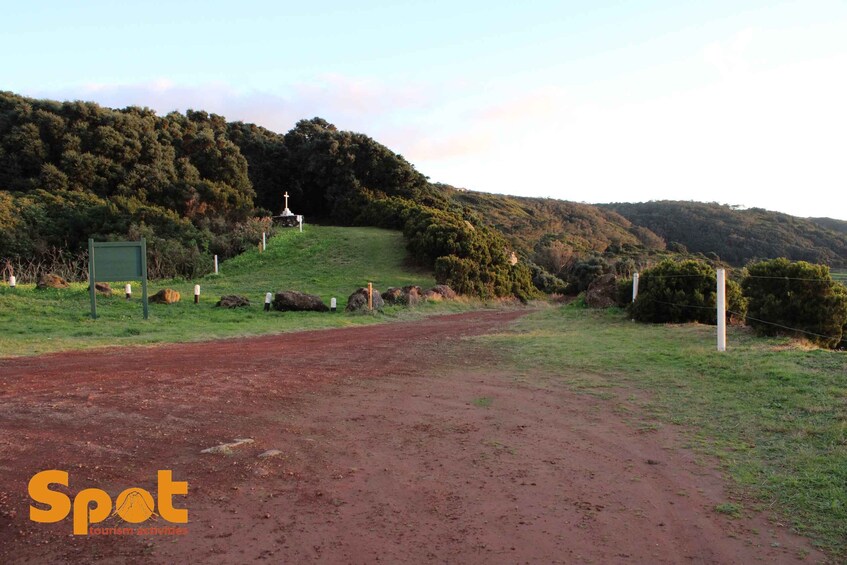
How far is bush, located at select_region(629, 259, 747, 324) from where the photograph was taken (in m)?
14.4

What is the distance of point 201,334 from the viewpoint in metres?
13.5

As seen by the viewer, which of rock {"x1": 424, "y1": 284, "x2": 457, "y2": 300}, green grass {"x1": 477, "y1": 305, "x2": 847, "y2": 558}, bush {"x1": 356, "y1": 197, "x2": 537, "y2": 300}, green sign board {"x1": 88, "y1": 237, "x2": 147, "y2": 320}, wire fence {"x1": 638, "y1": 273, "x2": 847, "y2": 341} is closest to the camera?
green grass {"x1": 477, "y1": 305, "x2": 847, "y2": 558}

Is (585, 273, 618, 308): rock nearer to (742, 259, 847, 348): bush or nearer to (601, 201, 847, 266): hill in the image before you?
(742, 259, 847, 348): bush

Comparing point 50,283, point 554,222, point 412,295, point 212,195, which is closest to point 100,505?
point 50,283

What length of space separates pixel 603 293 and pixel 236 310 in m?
10.9

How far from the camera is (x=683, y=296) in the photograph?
14602 mm

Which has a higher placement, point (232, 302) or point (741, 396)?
point (232, 302)

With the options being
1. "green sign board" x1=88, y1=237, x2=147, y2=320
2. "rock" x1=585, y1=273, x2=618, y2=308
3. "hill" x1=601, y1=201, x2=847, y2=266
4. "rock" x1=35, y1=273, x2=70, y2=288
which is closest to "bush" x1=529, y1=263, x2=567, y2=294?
"rock" x1=585, y1=273, x2=618, y2=308

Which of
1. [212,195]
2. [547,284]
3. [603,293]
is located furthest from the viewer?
[212,195]

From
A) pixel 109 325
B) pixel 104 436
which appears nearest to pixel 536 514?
pixel 104 436

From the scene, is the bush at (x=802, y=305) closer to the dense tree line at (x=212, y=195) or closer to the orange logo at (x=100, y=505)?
the orange logo at (x=100, y=505)

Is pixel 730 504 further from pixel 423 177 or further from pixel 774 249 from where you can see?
pixel 774 249

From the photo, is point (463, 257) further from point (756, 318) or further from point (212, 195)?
point (212, 195)

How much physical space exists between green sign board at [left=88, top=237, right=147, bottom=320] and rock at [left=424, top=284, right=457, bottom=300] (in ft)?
31.4
